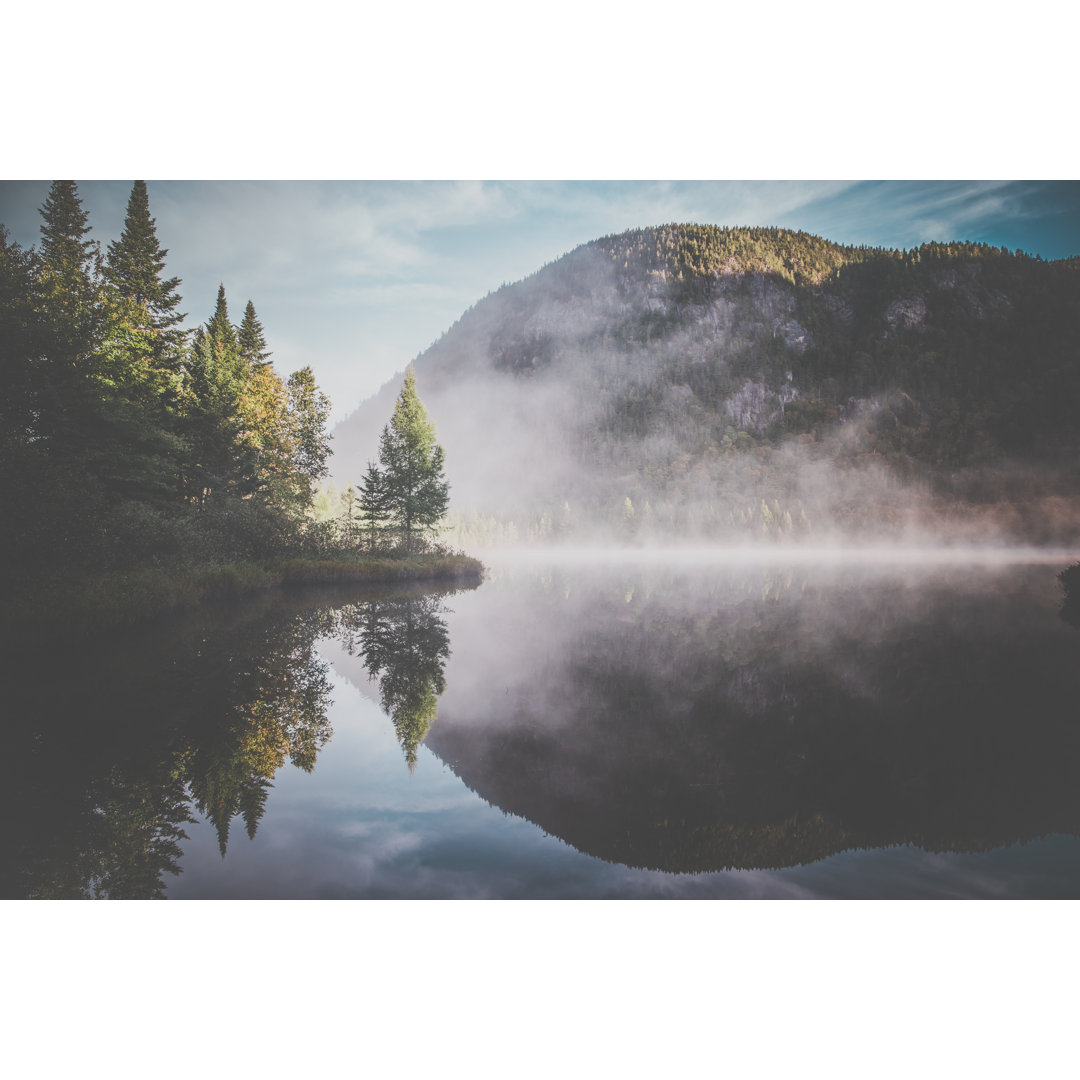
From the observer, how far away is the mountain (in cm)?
3825

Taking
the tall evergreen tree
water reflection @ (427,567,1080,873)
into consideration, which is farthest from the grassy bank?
the tall evergreen tree

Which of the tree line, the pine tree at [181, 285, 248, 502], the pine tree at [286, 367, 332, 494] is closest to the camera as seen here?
the tree line

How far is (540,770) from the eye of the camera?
18.3ft

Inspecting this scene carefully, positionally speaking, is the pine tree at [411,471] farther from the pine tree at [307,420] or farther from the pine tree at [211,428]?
the pine tree at [211,428]

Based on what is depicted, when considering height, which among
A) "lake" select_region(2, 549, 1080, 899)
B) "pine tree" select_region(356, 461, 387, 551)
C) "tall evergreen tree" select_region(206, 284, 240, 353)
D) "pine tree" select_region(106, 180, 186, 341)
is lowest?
"lake" select_region(2, 549, 1080, 899)

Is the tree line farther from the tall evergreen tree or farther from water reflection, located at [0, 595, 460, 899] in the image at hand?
water reflection, located at [0, 595, 460, 899]

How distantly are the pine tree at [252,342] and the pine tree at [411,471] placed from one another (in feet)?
30.0

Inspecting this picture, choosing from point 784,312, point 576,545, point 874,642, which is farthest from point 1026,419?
point 784,312

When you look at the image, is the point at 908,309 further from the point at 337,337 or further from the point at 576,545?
the point at 337,337

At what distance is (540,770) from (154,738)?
4450mm

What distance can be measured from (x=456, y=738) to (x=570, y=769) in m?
1.59

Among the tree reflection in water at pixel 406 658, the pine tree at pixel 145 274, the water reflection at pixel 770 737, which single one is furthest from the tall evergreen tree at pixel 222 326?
the water reflection at pixel 770 737

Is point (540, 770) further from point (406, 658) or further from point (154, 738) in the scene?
point (406, 658)

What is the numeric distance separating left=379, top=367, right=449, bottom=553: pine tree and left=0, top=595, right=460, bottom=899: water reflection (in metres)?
20.8
